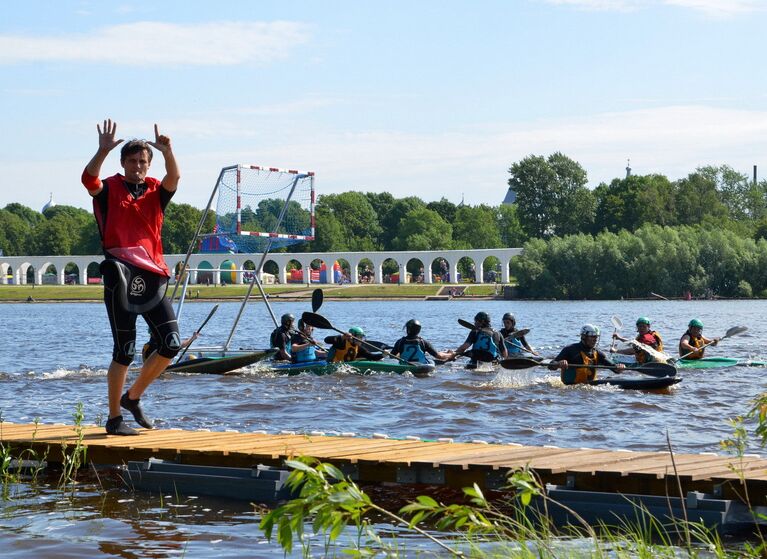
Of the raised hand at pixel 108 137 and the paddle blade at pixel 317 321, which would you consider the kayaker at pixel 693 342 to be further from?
the raised hand at pixel 108 137

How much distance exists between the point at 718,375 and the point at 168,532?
1503 centimetres

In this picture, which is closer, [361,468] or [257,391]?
[361,468]

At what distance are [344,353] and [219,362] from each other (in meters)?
2.17

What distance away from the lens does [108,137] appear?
24.9ft

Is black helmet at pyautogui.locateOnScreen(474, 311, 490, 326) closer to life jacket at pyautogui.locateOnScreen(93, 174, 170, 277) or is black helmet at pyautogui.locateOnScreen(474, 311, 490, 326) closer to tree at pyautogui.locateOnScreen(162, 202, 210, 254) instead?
Answer: life jacket at pyautogui.locateOnScreen(93, 174, 170, 277)

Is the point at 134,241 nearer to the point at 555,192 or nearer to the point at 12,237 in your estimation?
the point at 555,192

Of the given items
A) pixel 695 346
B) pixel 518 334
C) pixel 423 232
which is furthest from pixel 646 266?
pixel 518 334

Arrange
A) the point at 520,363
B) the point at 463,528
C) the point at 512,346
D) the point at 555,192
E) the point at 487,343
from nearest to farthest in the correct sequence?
the point at 463,528
the point at 520,363
the point at 487,343
the point at 512,346
the point at 555,192

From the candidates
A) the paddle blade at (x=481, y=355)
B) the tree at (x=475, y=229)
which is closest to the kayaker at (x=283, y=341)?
the paddle blade at (x=481, y=355)

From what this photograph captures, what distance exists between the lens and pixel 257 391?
59.1ft

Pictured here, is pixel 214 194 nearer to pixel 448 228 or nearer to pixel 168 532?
pixel 168 532

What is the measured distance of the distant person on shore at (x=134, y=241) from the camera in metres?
7.80

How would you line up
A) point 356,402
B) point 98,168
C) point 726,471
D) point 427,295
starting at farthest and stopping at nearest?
point 427,295, point 356,402, point 98,168, point 726,471

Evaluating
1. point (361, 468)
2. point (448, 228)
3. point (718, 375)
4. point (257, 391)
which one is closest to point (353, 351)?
point (257, 391)
